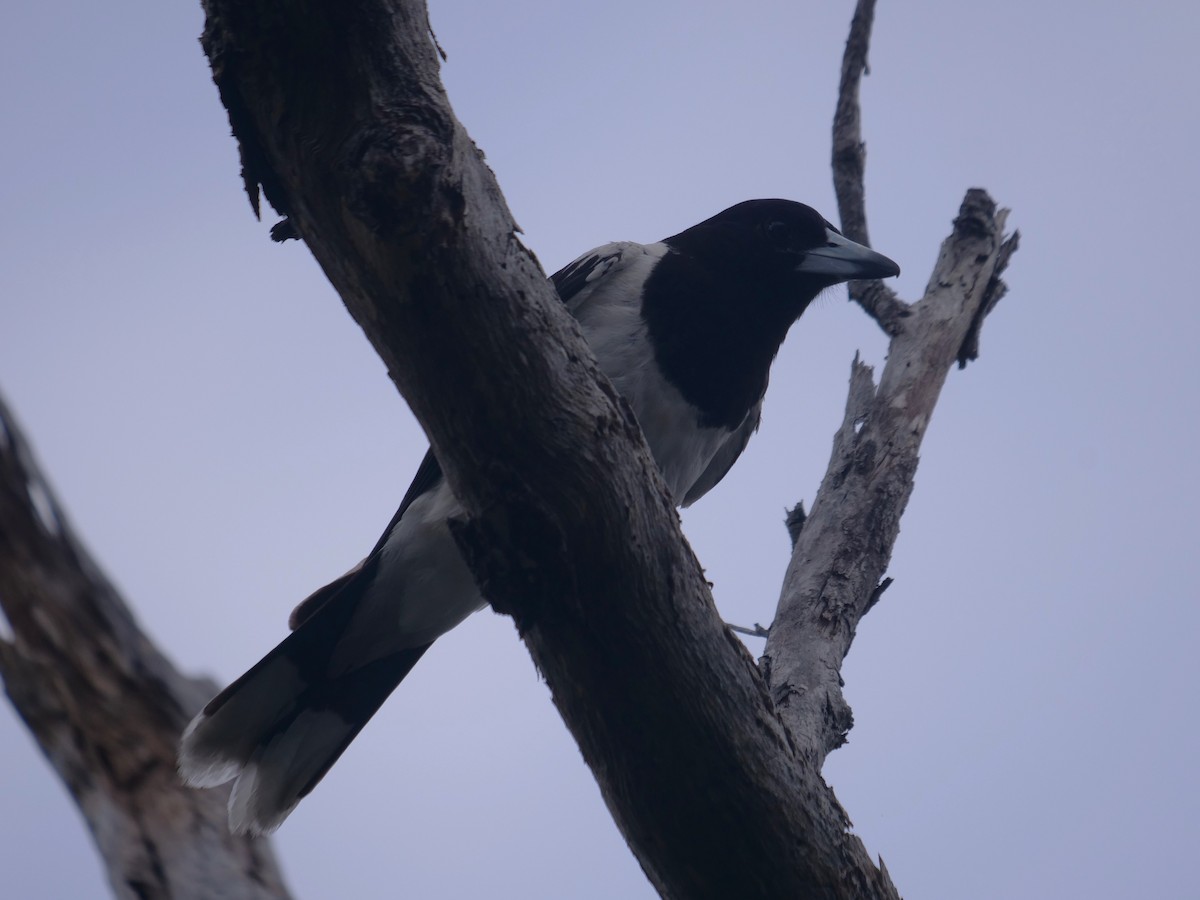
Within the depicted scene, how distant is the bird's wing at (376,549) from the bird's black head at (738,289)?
83 centimetres

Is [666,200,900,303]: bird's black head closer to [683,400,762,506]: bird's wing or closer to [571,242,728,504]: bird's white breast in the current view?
[571,242,728,504]: bird's white breast

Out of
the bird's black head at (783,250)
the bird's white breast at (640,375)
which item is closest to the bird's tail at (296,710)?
the bird's white breast at (640,375)

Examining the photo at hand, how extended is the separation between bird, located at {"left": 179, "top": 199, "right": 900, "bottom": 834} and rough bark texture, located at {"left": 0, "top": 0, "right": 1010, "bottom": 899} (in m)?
1.05

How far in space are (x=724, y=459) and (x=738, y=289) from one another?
809 millimetres

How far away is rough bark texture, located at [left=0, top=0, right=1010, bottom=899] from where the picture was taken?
168 cm

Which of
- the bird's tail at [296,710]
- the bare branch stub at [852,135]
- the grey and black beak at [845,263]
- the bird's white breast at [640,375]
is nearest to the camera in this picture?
the bird's tail at [296,710]

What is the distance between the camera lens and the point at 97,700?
1.69m

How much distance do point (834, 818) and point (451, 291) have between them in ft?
4.37

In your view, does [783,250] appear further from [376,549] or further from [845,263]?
[376,549]

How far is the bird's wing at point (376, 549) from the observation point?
3.67 meters

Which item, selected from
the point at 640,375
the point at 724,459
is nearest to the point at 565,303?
the point at 640,375

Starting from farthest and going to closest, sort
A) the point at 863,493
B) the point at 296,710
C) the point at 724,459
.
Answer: the point at 724,459, the point at 863,493, the point at 296,710

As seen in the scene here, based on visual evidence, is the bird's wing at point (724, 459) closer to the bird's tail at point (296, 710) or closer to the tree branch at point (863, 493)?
the tree branch at point (863, 493)

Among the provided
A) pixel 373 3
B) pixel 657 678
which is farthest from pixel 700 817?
pixel 373 3
